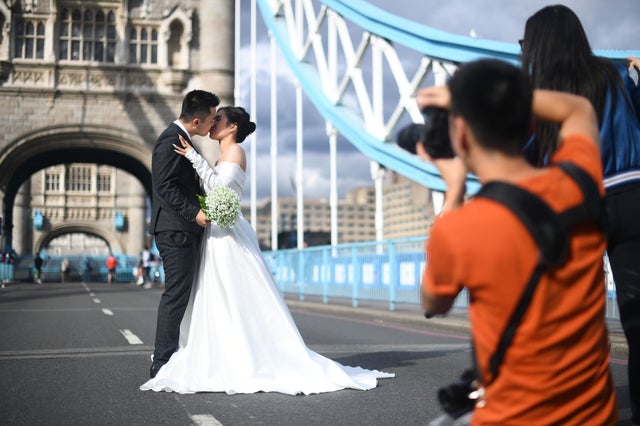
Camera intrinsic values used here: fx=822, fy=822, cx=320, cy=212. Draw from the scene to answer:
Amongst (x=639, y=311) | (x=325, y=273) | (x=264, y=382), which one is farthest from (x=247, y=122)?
(x=325, y=273)

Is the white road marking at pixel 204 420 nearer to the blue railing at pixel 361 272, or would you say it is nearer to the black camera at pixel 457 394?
the black camera at pixel 457 394

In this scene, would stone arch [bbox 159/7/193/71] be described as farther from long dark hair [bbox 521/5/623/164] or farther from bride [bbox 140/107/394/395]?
long dark hair [bbox 521/5/623/164]

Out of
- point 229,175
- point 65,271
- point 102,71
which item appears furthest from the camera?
point 65,271

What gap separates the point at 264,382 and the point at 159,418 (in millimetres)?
846

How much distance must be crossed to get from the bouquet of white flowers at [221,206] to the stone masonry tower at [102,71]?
21.9 metres

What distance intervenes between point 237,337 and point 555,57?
102 inches

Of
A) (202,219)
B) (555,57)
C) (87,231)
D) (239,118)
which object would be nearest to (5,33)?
(239,118)

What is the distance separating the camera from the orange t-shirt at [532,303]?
157cm

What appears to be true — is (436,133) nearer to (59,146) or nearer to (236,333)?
(236,333)

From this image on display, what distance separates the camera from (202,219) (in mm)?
4809

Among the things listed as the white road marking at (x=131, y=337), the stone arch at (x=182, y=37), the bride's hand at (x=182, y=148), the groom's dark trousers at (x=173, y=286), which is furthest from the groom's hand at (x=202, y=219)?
the stone arch at (x=182, y=37)

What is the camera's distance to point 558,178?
1666 millimetres

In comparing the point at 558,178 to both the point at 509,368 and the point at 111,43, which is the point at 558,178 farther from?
the point at 111,43

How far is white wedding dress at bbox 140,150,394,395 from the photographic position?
452 cm
